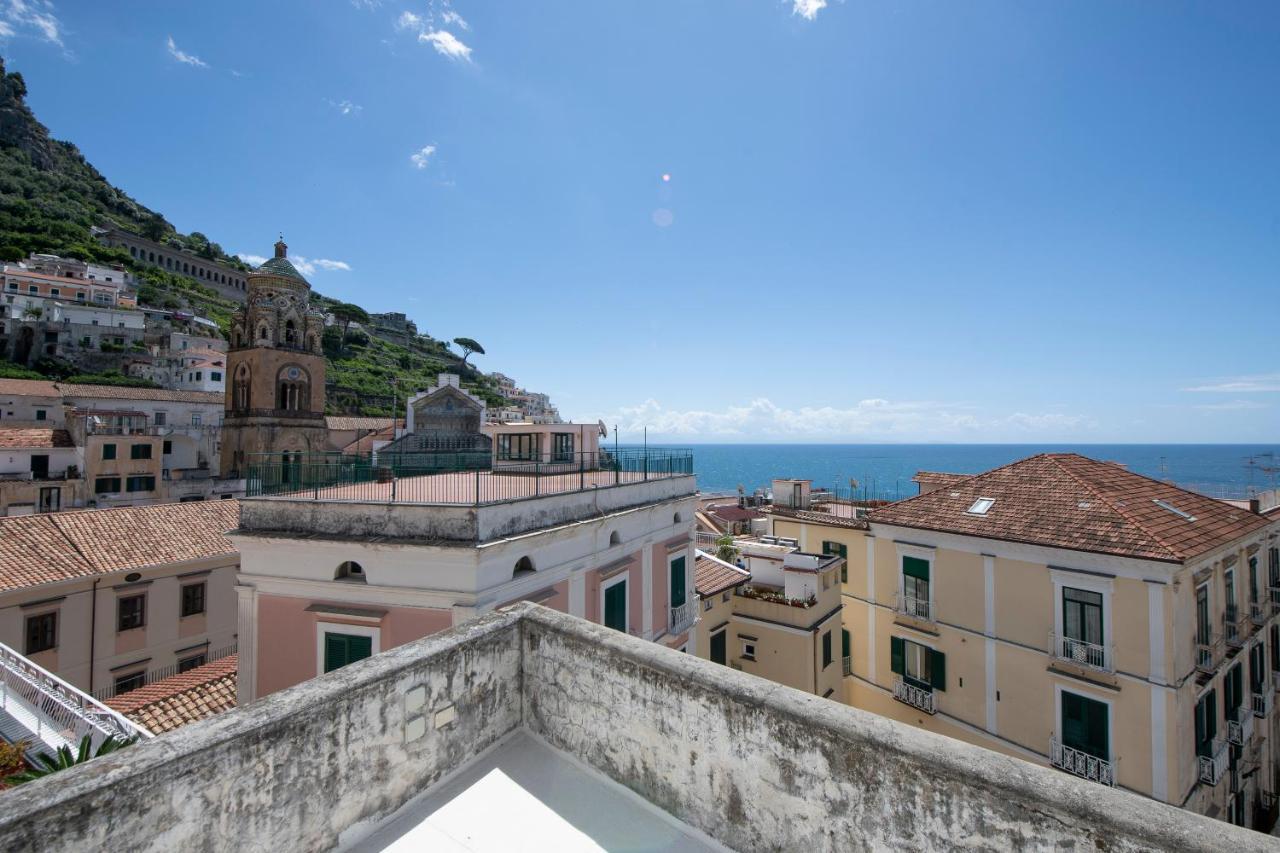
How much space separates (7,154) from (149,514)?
131 m

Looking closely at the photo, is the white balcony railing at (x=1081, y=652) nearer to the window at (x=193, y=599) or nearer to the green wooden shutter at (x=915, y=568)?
the green wooden shutter at (x=915, y=568)

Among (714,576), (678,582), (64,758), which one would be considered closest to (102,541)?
(64,758)

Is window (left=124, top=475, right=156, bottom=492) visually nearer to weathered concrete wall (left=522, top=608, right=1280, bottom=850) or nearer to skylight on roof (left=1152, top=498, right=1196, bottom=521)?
weathered concrete wall (left=522, top=608, right=1280, bottom=850)

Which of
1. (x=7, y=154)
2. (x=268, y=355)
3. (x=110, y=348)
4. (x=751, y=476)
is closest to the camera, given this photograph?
(x=268, y=355)

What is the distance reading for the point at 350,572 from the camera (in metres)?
9.99

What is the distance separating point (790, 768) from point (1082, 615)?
45.2 feet

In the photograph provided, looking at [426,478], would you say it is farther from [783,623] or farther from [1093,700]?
[1093,700]

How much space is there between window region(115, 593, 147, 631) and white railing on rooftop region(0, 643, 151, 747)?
804 centimetres

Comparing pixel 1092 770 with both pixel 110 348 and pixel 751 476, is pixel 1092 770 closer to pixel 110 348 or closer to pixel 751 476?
pixel 110 348

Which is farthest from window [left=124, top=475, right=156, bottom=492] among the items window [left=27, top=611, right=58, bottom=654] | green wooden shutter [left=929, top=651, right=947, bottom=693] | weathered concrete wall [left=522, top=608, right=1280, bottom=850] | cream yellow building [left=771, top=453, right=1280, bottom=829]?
green wooden shutter [left=929, top=651, right=947, bottom=693]

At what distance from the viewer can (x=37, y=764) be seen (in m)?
9.19

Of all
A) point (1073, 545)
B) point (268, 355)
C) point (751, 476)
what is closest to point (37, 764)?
point (1073, 545)

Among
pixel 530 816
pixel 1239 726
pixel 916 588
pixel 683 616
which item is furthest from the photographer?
pixel 916 588

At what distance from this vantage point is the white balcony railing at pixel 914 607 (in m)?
16.9
